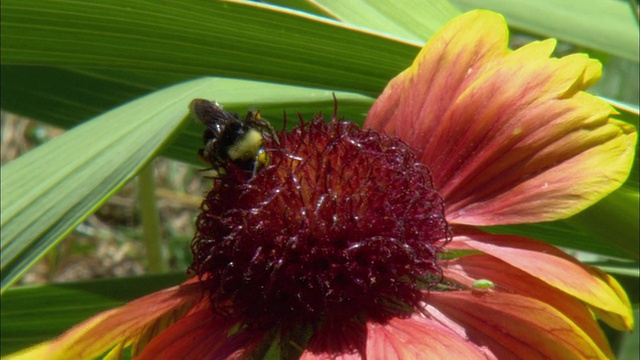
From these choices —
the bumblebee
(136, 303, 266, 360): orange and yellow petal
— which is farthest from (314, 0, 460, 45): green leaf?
(136, 303, 266, 360): orange and yellow petal

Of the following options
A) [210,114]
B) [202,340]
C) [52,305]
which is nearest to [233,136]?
[210,114]

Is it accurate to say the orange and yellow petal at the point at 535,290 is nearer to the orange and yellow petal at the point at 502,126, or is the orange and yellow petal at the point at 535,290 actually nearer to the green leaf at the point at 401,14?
the orange and yellow petal at the point at 502,126

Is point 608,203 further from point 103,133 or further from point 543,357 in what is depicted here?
point 103,133

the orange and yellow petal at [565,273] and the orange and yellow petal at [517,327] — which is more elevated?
the orange and yellow petal at [565,273]

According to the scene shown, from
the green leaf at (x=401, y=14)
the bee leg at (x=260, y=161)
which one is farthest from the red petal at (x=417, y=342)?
the green leaf at (x=401, y=14)

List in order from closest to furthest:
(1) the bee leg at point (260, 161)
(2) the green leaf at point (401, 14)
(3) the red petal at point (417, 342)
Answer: (3) the red petal at point (417, 342) → (1) the bee leg at point (260, 161) → (2) the green leaf at point (401, 14)

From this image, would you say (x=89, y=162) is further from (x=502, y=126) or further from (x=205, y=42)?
(x=502, y=126)

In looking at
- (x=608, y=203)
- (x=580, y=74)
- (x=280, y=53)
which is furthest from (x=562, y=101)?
(x=280, y=53)
